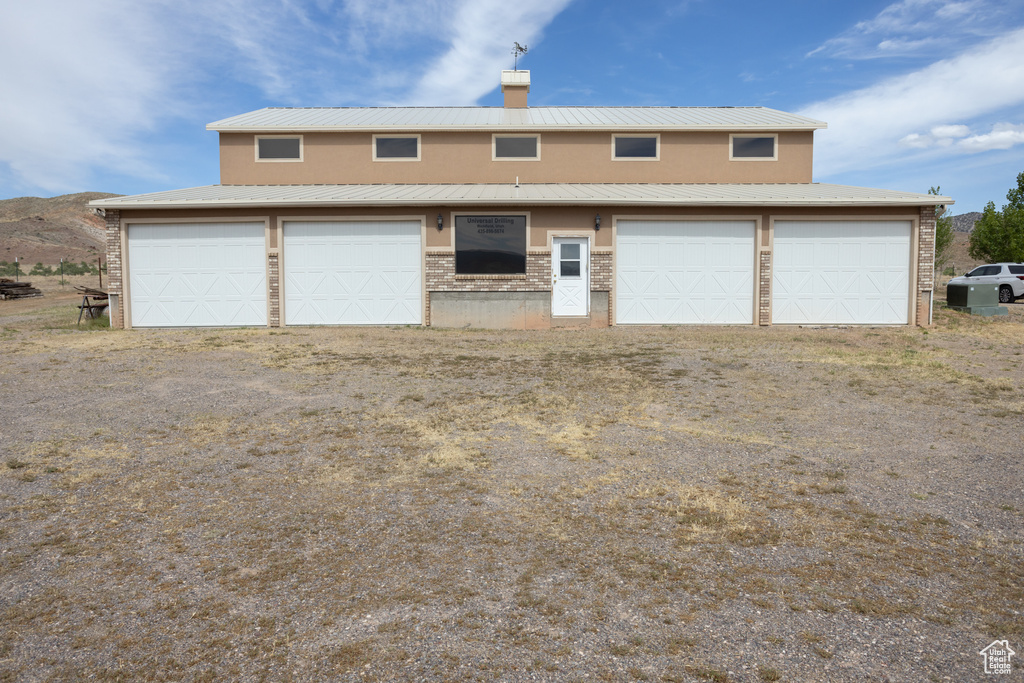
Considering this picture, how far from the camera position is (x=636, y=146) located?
63.0 ft

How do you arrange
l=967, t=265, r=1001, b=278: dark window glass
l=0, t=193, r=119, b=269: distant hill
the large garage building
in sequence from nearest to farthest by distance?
the large garage building, l=967, t=265, r=1001, b=278: dark window glass, l=0, t=193, r=119, b=269: distant hill

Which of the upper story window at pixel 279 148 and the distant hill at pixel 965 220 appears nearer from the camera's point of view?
the upper story window at pixel 279 148

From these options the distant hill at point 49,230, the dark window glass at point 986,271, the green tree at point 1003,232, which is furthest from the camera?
the distant hill at point 49,230

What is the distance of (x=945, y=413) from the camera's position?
288 inches

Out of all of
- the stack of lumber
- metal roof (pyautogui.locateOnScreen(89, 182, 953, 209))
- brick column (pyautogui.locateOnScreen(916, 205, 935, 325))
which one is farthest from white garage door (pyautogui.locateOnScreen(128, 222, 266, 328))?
brick column (pyautogui.locateOnScreen(916, 205, 935, 325))

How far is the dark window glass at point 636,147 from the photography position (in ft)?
62.8

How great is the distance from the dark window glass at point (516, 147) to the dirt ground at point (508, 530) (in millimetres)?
11875

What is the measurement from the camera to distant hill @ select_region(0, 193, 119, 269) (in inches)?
2288

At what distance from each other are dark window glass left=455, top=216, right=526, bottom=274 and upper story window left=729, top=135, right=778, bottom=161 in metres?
7.45

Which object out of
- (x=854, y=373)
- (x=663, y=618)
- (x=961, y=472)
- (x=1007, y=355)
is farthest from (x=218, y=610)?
(x=1007, y=355)

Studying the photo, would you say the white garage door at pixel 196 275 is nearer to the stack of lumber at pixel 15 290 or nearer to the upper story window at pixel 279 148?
the upper story window at pixel 279 148

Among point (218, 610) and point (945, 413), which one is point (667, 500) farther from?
point (945, 413)

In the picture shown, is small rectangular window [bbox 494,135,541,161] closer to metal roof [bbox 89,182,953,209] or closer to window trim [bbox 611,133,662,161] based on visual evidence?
metal roof [bbox 89,182,953,209]

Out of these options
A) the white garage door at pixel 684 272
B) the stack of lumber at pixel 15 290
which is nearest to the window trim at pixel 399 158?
the white garage door at pixel 684 272
